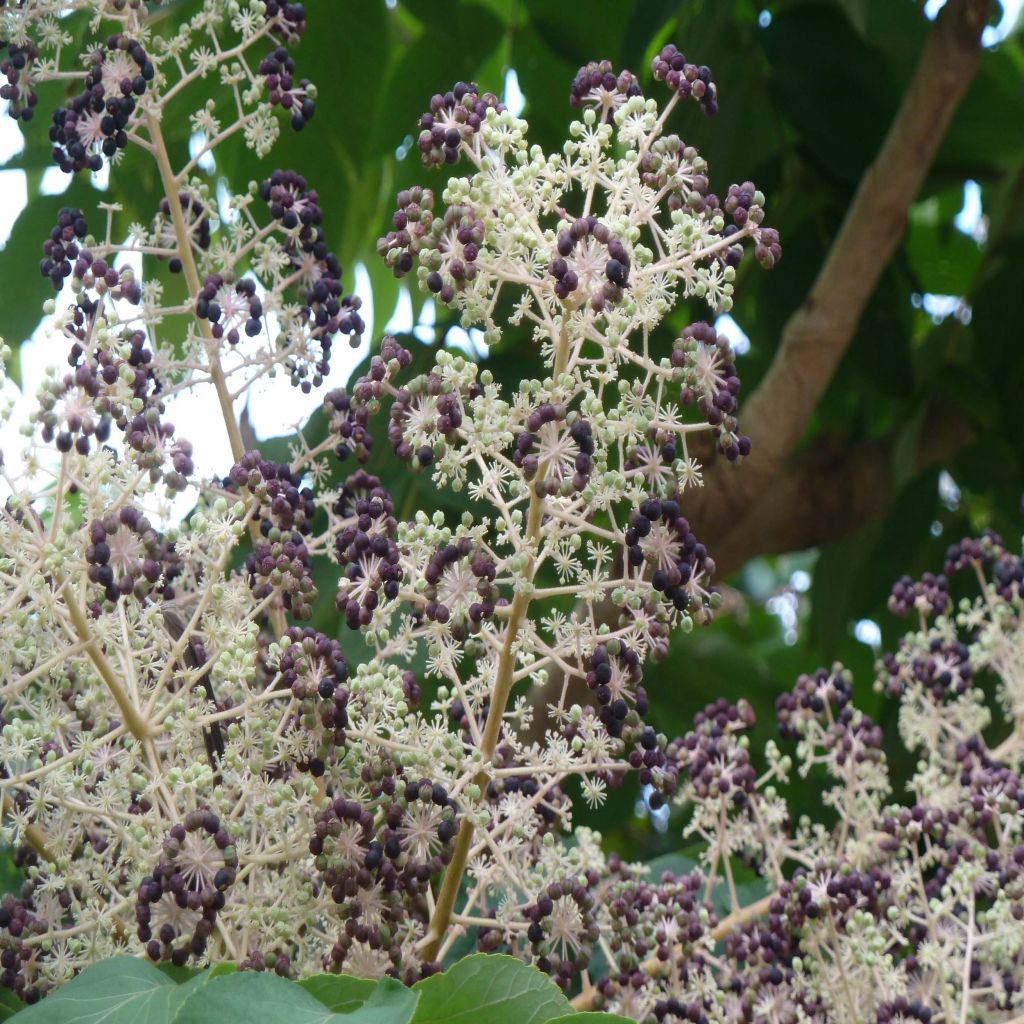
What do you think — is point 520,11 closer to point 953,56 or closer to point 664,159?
point 953,56

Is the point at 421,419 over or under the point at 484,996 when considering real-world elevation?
over

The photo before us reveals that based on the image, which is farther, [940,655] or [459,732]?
[940,655]

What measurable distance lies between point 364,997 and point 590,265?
0.56 metres

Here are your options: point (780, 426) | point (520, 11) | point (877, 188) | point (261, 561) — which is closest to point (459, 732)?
point (261, 561)

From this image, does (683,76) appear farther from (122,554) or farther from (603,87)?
(122,554)

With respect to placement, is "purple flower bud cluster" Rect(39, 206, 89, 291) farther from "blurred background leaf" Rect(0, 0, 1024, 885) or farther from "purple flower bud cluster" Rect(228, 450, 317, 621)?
"blurred background leaf" Rect(0, 0, 1024, 885)

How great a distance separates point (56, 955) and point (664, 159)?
82cm

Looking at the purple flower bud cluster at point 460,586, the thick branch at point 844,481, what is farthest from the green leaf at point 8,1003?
the thick branch at point 844,481

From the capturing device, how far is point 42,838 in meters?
1.17

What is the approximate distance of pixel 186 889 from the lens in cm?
108

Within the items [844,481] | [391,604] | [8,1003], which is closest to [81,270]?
[391,604]

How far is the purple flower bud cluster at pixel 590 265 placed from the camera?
1.02 meters

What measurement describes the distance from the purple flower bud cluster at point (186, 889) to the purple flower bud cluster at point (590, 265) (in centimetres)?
A: 50

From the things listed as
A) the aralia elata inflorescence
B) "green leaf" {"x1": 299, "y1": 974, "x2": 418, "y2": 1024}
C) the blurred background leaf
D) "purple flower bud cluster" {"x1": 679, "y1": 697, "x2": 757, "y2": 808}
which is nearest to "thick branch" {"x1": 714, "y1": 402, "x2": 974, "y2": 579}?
the blurred background leaf
